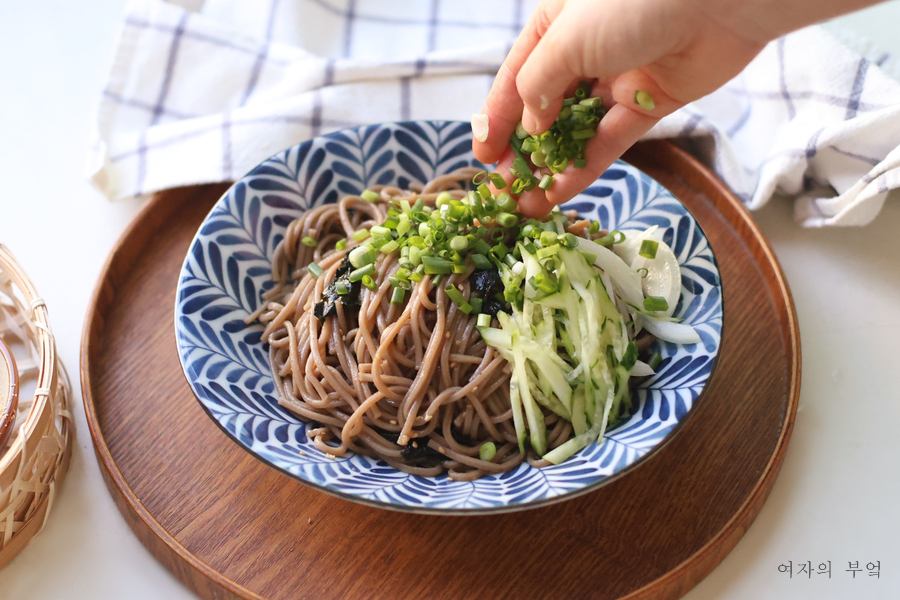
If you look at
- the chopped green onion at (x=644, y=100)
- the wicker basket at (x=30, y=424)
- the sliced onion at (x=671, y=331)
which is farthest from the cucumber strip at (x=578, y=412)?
the wicker basket at (x=30, y=424)

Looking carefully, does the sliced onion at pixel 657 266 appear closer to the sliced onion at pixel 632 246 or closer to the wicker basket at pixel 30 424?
the sliced onion at pixel 632 246

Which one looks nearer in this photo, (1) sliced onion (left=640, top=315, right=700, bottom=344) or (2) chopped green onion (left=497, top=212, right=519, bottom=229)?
(1) sliced onion (left=640, top=315, right=700, bottom=344)

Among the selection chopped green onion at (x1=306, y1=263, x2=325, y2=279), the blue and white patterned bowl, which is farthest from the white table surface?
chopped green onion at (x1=306, y1=263, x2=325, y2=279)

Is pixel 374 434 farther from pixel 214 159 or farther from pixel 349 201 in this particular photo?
pixel 214 159

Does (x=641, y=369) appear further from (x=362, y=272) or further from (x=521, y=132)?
(x=362, y=272)

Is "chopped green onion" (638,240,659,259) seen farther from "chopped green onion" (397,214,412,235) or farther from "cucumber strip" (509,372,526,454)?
"chopped green onion" (397,214,412,235)

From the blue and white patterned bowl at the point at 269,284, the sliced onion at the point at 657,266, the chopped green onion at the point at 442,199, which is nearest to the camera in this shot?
the blue and white patterned bowl at the point at 269,284
